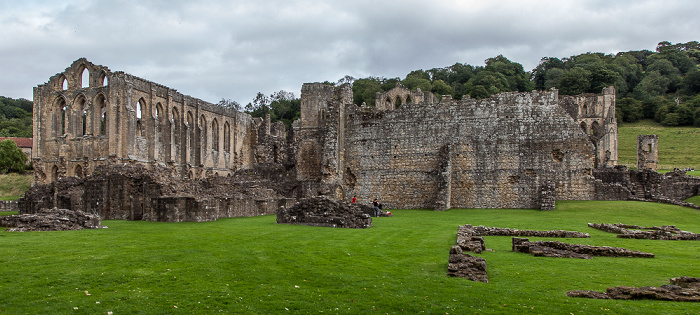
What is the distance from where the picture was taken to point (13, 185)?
166 ft

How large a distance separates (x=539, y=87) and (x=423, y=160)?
76820mm

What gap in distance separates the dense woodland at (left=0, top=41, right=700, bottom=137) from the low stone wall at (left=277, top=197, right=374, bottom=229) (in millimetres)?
52474

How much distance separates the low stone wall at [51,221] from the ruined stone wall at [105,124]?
72.5 ft

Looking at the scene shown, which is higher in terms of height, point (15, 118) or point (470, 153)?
point (15, 118)

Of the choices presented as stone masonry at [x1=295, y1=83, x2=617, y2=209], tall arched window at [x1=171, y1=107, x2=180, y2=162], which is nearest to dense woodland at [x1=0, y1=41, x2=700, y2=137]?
tall arched window at [x1=171, y1=107, x2=180, y2=162]

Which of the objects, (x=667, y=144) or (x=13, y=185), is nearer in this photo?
(x=13, y=185)

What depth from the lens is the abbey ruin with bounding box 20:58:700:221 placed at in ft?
76.4

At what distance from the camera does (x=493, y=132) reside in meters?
28.8

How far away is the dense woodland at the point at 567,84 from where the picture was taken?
7888cm

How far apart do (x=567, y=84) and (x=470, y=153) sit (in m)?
61.4

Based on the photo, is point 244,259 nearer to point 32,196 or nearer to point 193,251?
point 193,251

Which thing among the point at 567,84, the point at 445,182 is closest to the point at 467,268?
the point at 445,182

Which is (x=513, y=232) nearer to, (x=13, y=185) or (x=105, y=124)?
(x=105, y=124)

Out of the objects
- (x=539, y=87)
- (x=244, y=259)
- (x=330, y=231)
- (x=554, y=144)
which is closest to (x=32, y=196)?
(x=330, y=231)
